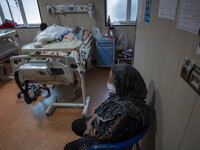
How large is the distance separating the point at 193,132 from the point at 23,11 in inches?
187

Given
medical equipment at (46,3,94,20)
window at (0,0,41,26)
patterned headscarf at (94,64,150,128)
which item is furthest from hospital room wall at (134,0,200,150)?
window at (0,0,41,26)

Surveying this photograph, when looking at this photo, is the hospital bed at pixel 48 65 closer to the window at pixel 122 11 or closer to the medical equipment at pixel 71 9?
the medical equipment at pixel 71 9

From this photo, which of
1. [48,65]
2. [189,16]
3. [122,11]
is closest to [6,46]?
[48,65]

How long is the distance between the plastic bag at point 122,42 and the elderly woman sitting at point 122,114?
2.64 m

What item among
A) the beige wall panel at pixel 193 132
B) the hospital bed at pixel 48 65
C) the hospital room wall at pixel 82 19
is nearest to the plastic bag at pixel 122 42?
the hospital room wall at pixel 82 19

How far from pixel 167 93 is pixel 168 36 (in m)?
0.34

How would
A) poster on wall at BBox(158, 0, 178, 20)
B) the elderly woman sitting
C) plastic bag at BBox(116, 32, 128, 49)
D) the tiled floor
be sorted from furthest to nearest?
plastic bag at BBox(116, 32, 128, 49) → the tiled floor → the elderly woman sitting → poster on wall at BBox(158, 0, 178, 20)

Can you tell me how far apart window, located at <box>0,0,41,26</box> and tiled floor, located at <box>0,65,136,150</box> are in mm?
2117

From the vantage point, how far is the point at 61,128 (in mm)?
2012

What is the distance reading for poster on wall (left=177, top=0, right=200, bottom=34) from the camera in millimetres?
524

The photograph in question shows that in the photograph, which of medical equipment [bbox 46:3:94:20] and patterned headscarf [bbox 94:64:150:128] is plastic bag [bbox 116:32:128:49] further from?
patterned headscarf [bbox 94:64:150:128]

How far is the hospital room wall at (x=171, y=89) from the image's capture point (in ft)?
1.90

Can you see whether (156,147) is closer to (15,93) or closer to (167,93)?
(167,93)

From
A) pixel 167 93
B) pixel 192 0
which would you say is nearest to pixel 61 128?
pixel 167 93
